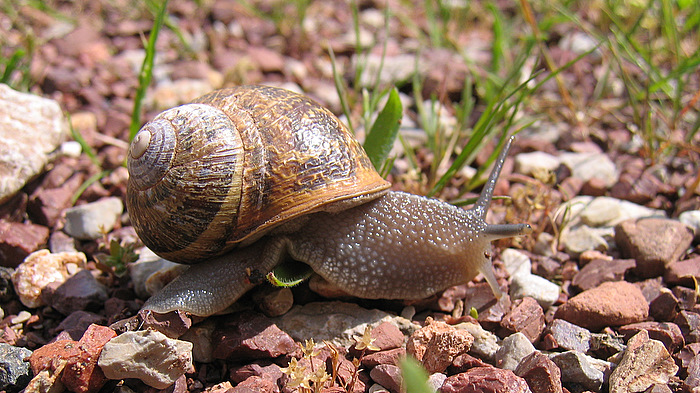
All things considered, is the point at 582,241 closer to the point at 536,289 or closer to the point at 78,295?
the point at 536,289

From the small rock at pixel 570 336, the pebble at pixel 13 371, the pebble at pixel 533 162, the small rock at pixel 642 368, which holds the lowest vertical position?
the pebble at pixel 13 371

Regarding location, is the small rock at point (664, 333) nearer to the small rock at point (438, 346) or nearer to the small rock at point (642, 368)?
the small rock at point (642, 368)

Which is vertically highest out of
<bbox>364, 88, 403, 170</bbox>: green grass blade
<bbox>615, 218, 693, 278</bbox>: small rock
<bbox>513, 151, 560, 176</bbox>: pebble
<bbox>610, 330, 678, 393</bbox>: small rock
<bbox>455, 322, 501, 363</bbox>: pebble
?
<bbox>364, 88, 403, 170</bbox>: green grass blade

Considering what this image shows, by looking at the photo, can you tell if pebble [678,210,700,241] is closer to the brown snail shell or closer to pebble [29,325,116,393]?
the brown snail shell

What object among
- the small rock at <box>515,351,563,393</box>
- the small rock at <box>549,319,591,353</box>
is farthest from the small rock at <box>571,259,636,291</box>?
the small rock at <box>515,351,563,393</box>

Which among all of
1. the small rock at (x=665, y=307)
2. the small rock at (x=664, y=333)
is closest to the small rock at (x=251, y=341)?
the small rock at (x=664, y=333)

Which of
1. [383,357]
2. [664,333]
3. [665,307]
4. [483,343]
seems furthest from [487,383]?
[665,307]

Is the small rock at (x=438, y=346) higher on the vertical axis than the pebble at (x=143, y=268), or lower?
higher
